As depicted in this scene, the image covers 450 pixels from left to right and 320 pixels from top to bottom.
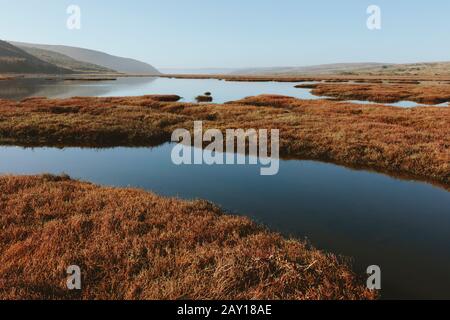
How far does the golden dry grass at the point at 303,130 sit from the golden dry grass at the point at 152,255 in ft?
39.9

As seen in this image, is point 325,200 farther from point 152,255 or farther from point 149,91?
point 149,91

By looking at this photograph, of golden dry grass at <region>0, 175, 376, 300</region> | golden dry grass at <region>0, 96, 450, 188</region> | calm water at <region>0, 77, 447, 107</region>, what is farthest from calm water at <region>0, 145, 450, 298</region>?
calm water at <region>0, 77, 447, 107</region>

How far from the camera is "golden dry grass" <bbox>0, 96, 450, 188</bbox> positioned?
19.9m

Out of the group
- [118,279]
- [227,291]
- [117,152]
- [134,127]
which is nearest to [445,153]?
[227,291]

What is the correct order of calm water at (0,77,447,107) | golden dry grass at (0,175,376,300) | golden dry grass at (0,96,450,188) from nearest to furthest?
golden dry grass at (0,175,376,300), golden dry grass at (0,96,450,188), calm water at (0,77,447,107)

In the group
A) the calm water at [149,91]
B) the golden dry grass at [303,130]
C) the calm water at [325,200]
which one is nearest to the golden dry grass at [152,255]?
the calm water at [325,200]

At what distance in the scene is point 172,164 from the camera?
20.5 metres

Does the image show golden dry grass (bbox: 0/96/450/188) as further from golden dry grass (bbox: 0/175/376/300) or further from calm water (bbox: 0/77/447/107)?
calm water (bbox: 0/77/447/107)

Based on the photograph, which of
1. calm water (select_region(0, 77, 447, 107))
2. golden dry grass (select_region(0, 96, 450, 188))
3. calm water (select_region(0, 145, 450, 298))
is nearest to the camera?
calm water (select_region(0, 145, 450, 298))

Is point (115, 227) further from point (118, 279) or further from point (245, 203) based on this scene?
point (245, 203)

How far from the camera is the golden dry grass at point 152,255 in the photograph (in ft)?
23.5

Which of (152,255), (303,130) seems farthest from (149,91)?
(152,255)

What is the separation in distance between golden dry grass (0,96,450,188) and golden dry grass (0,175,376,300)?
12.2m

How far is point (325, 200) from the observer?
14.5 m
